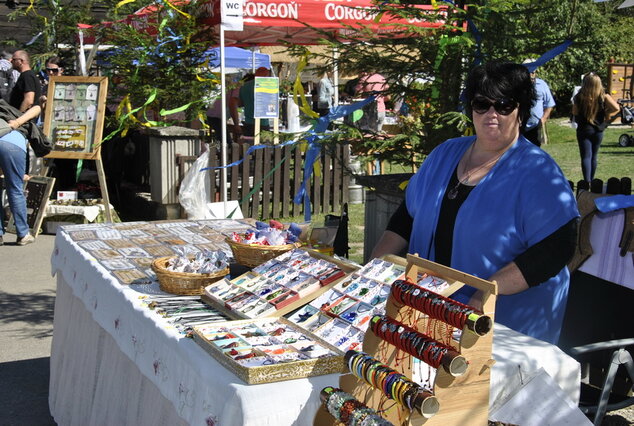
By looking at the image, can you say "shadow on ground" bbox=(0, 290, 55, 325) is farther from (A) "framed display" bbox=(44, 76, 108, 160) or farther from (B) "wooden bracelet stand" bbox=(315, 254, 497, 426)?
(B) "wooden bracelet stand" bbox=(315, 254, 497, 426)

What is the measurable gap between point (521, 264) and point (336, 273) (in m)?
0.65

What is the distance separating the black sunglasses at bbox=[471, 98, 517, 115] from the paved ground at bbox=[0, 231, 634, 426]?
2.37m

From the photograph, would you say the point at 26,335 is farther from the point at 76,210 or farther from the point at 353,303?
the point at 353,303

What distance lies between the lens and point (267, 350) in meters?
2.31

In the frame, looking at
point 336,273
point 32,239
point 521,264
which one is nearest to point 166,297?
point 336,273

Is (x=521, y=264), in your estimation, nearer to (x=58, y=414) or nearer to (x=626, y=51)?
(x=58, y=414)

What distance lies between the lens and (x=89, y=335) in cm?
383

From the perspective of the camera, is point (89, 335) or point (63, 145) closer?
point (89, 335)

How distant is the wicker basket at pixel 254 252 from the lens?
10.5 ft

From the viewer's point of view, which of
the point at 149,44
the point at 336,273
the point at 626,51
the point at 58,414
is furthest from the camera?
the point at 626,51

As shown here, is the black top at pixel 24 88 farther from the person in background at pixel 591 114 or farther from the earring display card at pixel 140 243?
the person in background at pixel 591 114

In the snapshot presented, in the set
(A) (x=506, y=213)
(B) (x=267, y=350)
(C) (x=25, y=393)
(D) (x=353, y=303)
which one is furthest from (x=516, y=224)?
(C) (x=25, y=393)

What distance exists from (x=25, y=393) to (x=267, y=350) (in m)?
2.97

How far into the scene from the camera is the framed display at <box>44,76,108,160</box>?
8664mm
